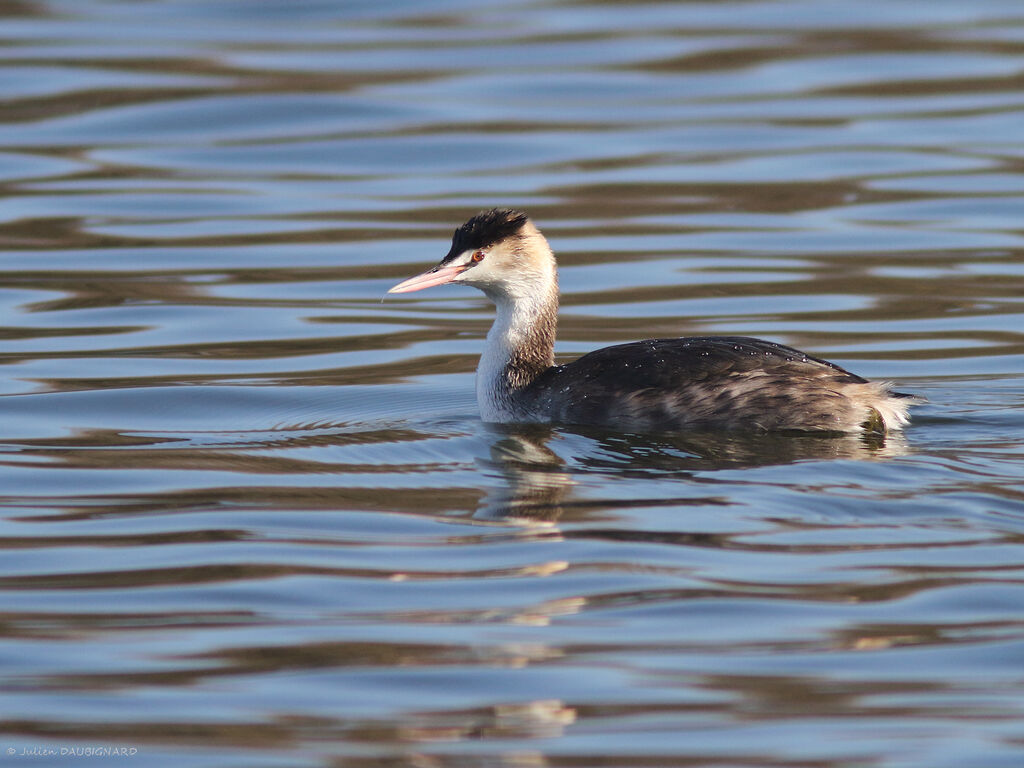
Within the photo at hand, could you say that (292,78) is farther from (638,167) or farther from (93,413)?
(93,413)

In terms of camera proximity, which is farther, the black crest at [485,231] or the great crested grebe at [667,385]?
the black crest at [485,231]

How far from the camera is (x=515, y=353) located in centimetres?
1034

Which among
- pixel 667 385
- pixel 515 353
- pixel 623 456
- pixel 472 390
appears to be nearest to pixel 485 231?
pixel 515 353

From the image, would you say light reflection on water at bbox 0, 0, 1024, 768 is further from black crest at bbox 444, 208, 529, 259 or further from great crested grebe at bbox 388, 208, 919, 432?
black crest at bbox 444, 208, 529, 259

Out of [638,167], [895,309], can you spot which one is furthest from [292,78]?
[895,309]

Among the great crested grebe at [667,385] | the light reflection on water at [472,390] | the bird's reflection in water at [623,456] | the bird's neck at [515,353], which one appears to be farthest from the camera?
the bird's neck at [515,353]

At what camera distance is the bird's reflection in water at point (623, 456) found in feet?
27.5

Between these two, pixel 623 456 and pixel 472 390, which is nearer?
pixel 623 456

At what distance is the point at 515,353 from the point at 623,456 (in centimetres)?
147

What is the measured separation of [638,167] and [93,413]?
781 centimetres

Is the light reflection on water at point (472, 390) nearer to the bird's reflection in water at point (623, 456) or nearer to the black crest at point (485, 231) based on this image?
the bird's reflection in water at point (623, 456)

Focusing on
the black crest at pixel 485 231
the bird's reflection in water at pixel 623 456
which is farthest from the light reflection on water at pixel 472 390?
the black crest at pixel 485 231

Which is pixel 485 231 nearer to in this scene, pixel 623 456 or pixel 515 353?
pixel 515 353

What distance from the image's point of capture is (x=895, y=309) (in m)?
13.1
